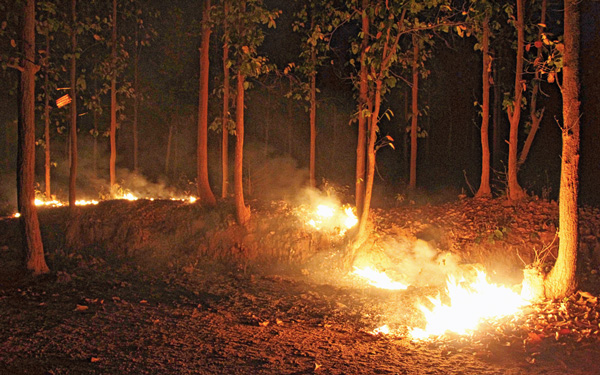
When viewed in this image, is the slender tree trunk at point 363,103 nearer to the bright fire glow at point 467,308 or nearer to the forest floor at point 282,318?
the forest floor at point 282,318

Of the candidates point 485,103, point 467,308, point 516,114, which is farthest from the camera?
point 485,103

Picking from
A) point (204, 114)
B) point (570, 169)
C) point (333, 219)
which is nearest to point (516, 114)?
point (570, 169)

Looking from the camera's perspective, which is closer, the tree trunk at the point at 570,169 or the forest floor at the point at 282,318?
the forest floor at the point at 282,318

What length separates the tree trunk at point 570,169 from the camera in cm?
751

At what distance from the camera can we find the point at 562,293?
753cm

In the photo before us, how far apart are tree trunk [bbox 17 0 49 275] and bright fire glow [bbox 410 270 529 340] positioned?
8288 millimetres

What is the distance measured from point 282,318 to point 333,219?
20.2 feet

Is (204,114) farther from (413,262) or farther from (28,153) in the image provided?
(413,262)

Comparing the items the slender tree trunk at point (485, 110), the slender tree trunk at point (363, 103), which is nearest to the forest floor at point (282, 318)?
the slender tree trunk at point (363, 103)

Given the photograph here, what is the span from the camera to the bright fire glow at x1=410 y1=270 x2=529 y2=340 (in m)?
7.22

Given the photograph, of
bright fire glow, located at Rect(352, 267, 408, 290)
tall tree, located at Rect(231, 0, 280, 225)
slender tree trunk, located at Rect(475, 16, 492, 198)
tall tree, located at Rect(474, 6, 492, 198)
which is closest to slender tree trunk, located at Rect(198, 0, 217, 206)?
tall tree, located at Rect(231, 0, 280, 225)

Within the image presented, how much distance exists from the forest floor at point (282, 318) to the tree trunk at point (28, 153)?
0.53m

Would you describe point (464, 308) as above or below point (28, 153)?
below

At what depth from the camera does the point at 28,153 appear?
10.0 metres
